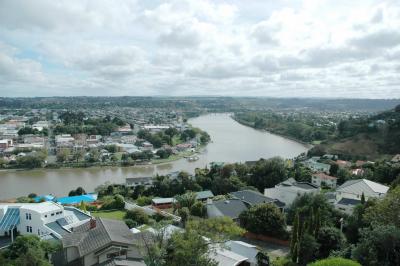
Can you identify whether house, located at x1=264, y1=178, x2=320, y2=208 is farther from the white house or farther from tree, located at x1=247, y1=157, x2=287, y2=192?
tree, located at x1=247, y1=157, x2=287, y2=192

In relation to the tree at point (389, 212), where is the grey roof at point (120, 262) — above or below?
below

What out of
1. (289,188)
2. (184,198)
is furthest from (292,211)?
(184,198)

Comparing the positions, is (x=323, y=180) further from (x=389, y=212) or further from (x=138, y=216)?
(x=389, y=212)

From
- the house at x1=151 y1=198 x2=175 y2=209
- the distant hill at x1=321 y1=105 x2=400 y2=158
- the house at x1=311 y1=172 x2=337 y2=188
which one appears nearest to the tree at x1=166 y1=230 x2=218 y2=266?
the house at x1=151 y1=198 x2=175 y2=209

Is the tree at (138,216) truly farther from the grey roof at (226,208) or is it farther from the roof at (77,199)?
the roof at (77,199)

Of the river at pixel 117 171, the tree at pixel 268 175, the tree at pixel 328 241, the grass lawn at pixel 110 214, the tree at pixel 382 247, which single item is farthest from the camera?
the river at pixel 117 171

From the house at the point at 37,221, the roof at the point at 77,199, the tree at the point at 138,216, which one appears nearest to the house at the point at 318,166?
the roof at the point at 77,199

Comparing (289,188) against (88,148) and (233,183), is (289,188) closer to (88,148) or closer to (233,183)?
(233,183)
